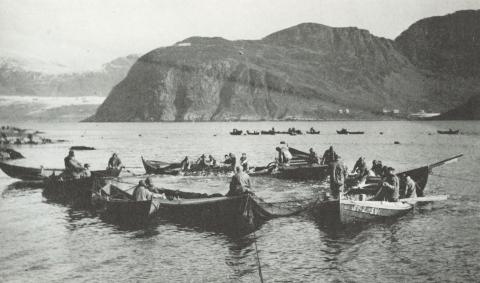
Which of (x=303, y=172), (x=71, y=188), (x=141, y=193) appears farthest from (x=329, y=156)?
(x=71, y=188)

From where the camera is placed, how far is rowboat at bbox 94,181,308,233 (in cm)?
2114

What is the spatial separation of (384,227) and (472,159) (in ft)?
139

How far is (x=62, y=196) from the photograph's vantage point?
31016 mm

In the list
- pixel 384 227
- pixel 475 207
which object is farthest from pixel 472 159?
pixel 384 227

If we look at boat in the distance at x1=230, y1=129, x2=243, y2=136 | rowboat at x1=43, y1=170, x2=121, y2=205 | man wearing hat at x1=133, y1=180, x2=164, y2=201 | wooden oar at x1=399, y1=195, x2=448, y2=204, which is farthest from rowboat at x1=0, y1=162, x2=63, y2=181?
boat in the distance at x1=230, y1=129, x2=243, y2=136

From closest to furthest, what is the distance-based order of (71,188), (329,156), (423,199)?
1. (423,199)
2. (71,188)
3. (329,156)

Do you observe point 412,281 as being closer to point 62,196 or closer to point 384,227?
point 384,227

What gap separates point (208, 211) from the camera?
22.0 m

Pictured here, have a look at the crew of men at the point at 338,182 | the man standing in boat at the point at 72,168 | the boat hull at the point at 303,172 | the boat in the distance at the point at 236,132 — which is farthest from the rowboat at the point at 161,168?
the boat in the distance at the point at 236,132

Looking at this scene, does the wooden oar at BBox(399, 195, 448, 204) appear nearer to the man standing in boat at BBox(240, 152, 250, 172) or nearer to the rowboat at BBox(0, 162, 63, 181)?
the man standing in boat at BBox(240, 152, 250, 172)

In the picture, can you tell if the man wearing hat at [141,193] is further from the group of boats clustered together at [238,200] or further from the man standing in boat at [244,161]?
the man standing in boat at [244,161]

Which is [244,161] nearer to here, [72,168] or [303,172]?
[303,172]

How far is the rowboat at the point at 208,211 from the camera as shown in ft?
69.4

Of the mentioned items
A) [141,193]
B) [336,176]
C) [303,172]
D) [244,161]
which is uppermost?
[336,176]
